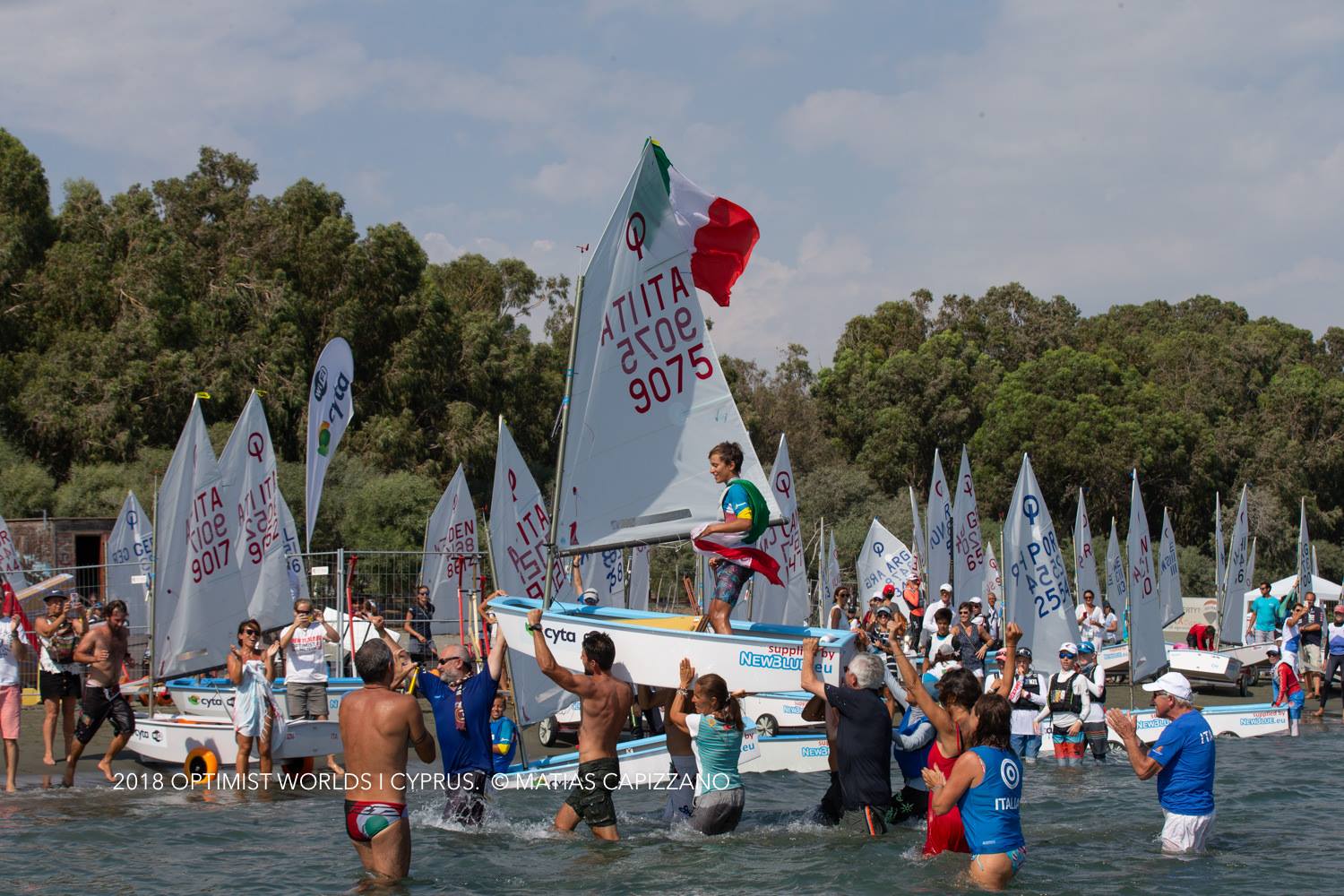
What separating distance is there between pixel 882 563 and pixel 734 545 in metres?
20.0

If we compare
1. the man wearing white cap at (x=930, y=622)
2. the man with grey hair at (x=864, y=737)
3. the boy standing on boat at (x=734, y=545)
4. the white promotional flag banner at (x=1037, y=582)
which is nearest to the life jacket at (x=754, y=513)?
the boy standing on boat at (x=734, y=545)

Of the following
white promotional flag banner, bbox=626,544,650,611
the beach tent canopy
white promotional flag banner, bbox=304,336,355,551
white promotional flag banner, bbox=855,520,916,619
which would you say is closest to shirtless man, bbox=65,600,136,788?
white promotional flag banner, bbox=304,336,355,551

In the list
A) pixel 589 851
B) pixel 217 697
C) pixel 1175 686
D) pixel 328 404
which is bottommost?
pixel 589 851

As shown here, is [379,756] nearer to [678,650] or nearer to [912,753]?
[678,650]

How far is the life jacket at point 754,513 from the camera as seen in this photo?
33.0 feet

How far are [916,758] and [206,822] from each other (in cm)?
603

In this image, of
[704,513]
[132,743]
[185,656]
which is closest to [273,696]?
[132,743]

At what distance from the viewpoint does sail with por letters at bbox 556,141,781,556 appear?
1112 cm

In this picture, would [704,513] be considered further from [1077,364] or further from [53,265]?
[1077,364]

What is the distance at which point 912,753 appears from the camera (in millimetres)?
10242

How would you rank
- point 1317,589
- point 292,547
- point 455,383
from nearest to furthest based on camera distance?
point 292,547
point 1317,589
point 455,383

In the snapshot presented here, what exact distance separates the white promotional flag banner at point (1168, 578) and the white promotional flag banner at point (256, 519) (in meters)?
20.3

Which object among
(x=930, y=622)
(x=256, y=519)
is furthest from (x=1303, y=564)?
(x=256, y=519)

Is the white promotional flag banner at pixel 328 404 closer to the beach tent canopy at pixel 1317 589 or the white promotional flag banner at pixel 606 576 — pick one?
the white promotional flag banner at pixel 606 576
